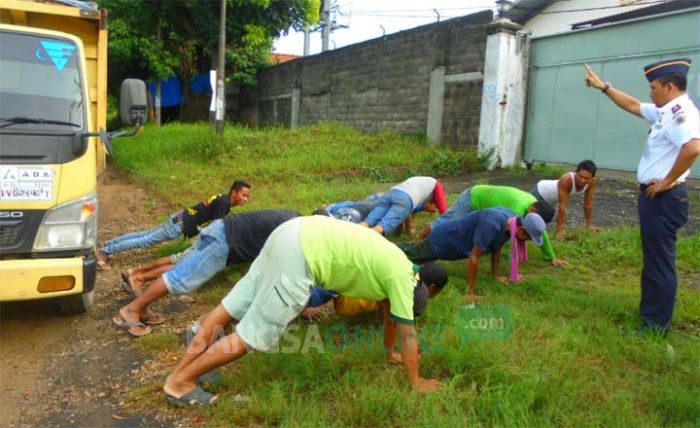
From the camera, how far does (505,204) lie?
5395 millimetres

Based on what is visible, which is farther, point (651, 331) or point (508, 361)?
point (651, 331)

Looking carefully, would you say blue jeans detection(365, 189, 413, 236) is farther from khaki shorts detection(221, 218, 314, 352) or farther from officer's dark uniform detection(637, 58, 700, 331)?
khaki shorts detection(221, 218, 314, 352)

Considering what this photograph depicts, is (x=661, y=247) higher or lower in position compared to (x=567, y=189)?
lower

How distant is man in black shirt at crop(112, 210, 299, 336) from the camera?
13.5 feet

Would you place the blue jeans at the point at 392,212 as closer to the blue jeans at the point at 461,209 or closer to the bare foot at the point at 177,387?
the blue jeans at the point at 461,209

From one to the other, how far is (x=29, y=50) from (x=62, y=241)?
1553 mm

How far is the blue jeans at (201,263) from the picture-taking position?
4.08m

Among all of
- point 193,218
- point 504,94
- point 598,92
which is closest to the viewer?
point 193,218

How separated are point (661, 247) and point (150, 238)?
4.47 metres

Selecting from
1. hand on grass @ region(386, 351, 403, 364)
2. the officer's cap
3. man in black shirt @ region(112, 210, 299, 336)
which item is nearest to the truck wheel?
man in black shirt @ region(112, 210, 299, 336)

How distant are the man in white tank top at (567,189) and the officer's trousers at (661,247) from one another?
2.23 metres

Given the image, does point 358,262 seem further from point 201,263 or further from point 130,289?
point 130,289

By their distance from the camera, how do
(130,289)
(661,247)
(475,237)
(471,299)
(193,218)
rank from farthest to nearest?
1. (193,218)
2. (130,289)
3. (475,237)
4. (471,299)
5. (661,247)

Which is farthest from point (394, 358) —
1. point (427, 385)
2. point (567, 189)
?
point (567, 189)
